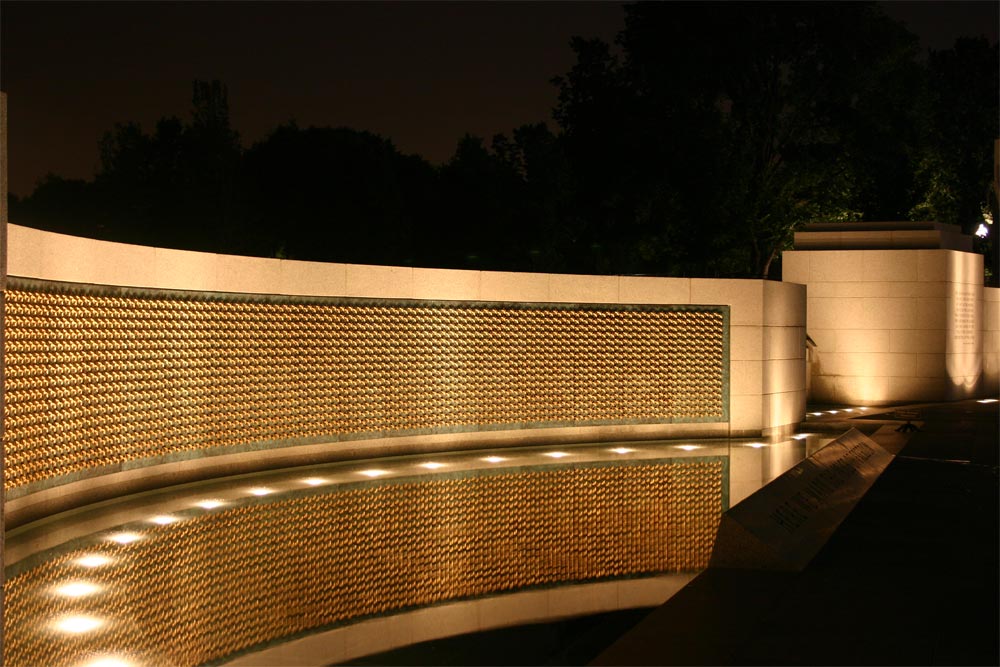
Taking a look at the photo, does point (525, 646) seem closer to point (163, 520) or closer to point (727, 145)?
point (163, 520)

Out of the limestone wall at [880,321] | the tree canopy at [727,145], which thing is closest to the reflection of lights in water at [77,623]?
the limestone wall at [880,321]

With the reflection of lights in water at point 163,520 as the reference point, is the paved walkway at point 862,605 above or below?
above

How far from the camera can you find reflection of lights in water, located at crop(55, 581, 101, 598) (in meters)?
6.30

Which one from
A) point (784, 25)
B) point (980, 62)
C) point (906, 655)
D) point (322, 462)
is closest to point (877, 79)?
point (784, 25)

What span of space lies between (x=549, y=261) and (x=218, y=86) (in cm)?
1878

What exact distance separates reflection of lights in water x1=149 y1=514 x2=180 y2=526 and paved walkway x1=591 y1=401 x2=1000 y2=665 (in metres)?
4.00

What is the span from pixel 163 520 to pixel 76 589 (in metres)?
2.15

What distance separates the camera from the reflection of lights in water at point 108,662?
5.11 metres

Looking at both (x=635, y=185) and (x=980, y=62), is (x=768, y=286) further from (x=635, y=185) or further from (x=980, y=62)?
(x=980, y=62)

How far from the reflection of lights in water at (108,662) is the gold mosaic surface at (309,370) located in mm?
3430

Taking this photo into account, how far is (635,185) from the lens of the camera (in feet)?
103

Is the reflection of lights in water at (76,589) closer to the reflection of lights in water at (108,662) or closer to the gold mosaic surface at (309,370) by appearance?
the reflection of lights in water at (108,662)

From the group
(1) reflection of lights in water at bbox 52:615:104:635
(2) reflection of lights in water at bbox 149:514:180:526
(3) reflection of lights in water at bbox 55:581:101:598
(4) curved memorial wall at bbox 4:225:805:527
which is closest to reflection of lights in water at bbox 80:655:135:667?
(1) reflection of lights in water at bbox 52:615:104:635

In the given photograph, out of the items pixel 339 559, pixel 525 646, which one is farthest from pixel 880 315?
pixel 525 646
